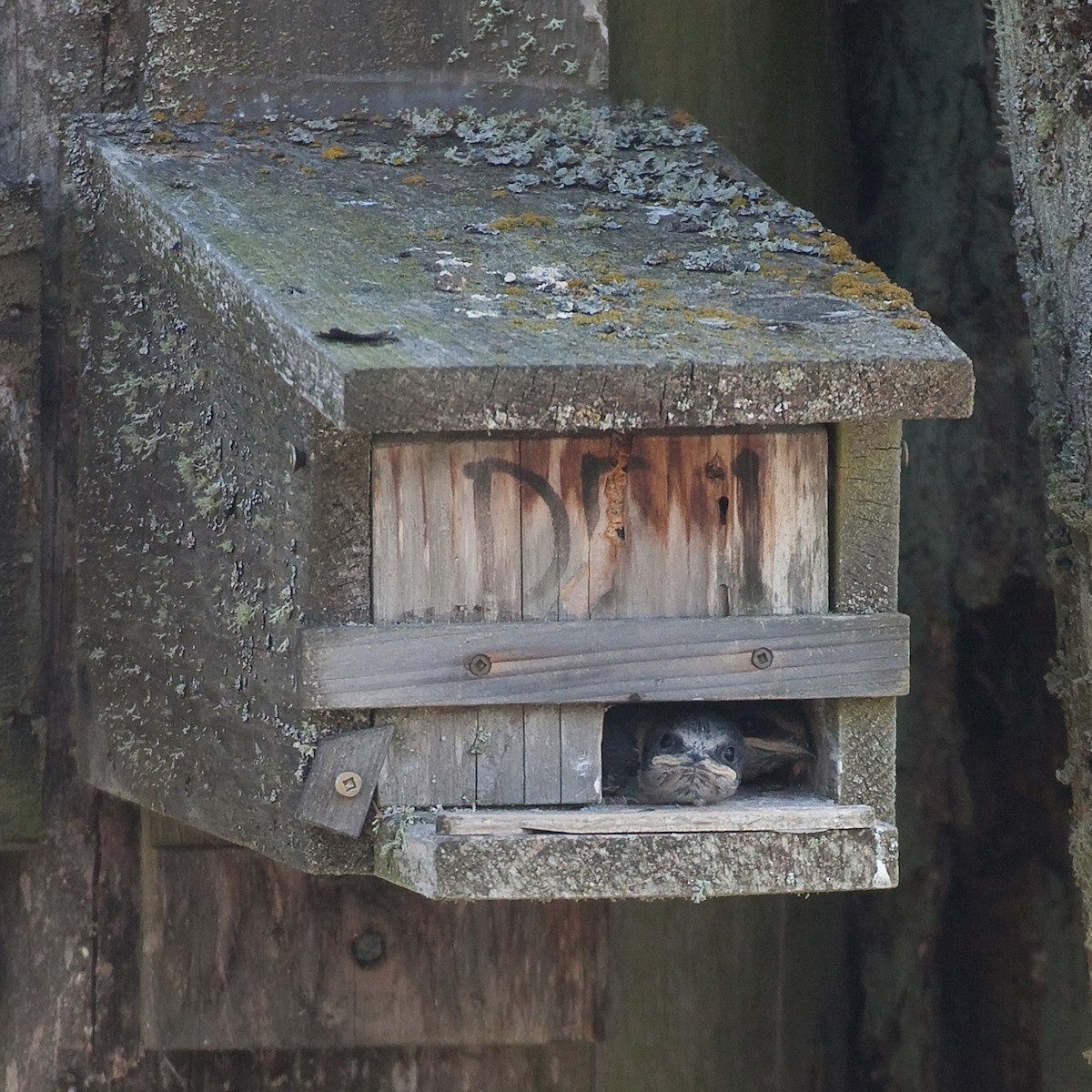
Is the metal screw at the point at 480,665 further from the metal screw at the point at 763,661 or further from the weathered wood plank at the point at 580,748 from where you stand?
the metal screw at the point at 763,661

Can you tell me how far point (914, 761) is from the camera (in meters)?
3.66

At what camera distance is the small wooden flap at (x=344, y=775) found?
247 cm

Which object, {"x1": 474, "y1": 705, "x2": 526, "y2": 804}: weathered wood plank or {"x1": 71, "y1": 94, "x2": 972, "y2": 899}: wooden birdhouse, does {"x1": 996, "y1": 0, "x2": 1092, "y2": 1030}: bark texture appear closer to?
{"x1": 71, "y1": 94, "x2": 972, "y2": 899}: wooden birdhouse

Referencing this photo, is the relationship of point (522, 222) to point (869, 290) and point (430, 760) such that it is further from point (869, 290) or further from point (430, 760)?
point (430, 760)

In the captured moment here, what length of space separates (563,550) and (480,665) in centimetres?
20

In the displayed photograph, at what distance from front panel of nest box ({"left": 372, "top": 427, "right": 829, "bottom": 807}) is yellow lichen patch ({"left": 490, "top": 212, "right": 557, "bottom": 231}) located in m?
0.40

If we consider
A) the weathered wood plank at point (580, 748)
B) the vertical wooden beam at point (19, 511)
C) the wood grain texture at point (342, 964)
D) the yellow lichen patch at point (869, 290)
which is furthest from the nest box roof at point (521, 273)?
the wood grain texture at point (342, 964)

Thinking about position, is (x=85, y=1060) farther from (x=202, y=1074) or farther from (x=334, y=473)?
(x=334, y=473)

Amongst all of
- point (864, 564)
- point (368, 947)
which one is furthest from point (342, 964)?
point (864, 564)

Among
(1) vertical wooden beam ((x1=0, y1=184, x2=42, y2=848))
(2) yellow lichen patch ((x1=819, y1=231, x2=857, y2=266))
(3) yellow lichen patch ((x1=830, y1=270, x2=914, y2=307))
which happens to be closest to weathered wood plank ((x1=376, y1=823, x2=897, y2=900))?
(3) yellow lichen patch ((x1=830, y1=270, x2=914, y2=307))

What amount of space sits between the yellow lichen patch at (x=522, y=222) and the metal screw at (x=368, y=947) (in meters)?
1.32

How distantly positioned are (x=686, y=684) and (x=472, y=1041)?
111 cm

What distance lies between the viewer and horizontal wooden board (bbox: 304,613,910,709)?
8.05ft

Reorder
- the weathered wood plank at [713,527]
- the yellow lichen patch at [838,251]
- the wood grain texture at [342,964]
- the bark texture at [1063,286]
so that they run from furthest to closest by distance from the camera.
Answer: the wood grain texture at [342,964], the bark texture at [1063,286], the yellow lichen patch at [838,251], the weathered wood plank at [713,527]
